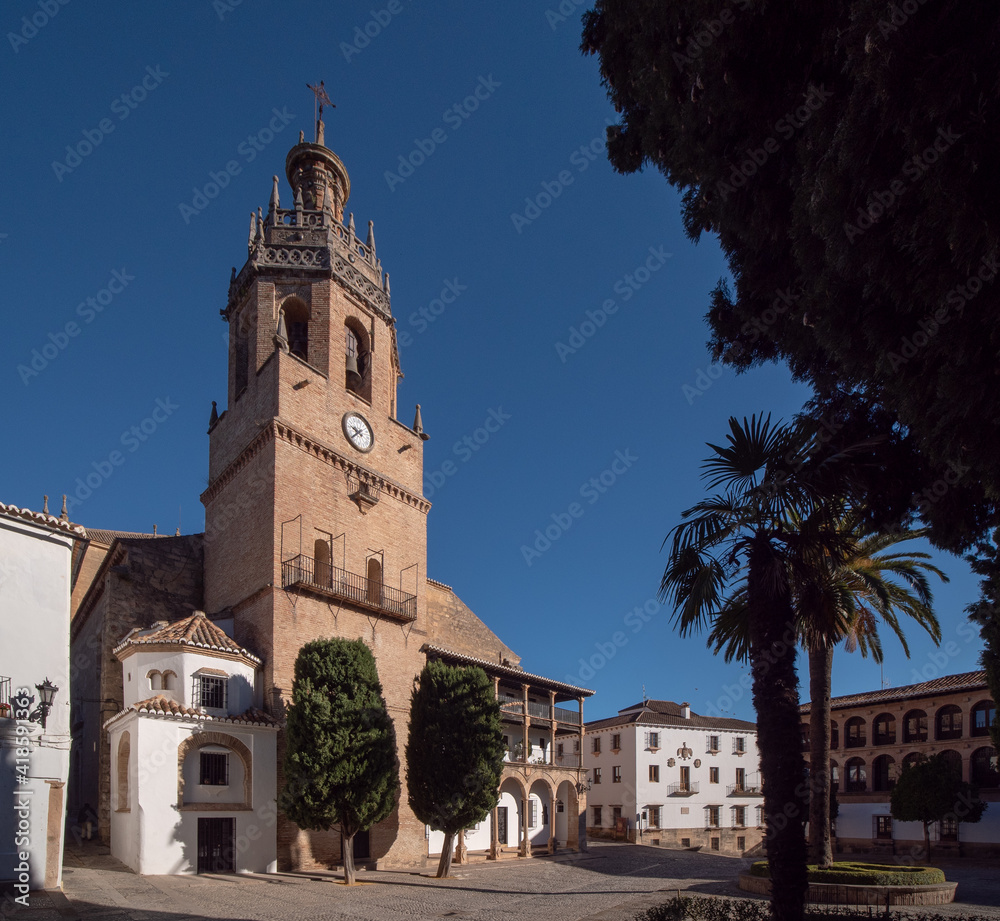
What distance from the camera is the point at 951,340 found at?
6352mm

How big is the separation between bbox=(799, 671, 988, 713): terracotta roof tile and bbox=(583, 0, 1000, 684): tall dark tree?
3615 cm

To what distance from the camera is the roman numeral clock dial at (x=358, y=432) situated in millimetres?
26594

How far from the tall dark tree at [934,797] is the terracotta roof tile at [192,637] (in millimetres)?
29257

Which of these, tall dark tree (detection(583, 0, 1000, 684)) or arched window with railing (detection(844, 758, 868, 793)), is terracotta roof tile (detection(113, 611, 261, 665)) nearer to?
tall dark tree (detection(583, 0, 1000, 684))

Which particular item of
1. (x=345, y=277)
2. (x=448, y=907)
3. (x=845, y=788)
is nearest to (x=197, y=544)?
(x=345, y=277)

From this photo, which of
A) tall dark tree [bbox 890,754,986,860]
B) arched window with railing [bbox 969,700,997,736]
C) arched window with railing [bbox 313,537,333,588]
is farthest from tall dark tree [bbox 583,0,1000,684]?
arched window with railing [bbox 969,700,997,736]

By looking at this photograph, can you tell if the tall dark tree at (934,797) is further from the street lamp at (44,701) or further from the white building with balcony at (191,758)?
the street lamp at (44,701)

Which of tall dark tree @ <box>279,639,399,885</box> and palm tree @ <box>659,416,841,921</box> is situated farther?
tall dark tree @ <box>279,639,399,885</box>

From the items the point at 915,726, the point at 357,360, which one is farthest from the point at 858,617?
the point at 915,726

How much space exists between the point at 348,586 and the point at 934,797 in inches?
1081

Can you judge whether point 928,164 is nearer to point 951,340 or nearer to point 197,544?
point 951,340

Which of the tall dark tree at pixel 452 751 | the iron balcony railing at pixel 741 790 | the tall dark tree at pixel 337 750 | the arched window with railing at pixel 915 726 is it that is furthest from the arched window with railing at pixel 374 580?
the iron balcony railing at pixel 741 790

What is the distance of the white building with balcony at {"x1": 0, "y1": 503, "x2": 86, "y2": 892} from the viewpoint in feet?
42.3

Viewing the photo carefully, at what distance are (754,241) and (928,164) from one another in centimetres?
303
